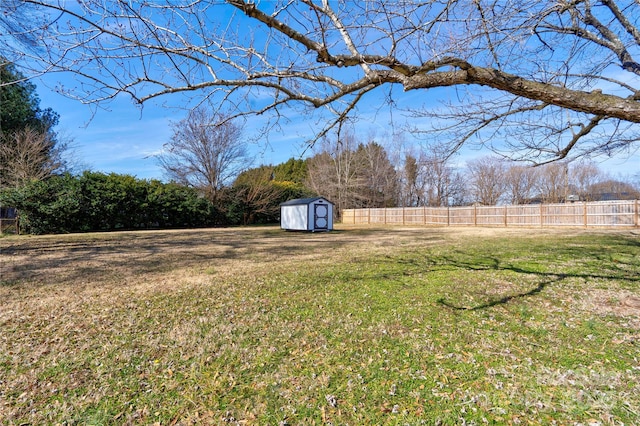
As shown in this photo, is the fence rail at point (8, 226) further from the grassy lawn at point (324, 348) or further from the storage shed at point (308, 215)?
the grassy lawn at point (324, 348)

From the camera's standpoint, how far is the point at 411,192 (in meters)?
31.4

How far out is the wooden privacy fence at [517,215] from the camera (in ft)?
54.1

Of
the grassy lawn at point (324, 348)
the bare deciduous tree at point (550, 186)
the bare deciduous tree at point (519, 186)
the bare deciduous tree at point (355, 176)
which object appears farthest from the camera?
the bare deciduous tree at point (355, 176)

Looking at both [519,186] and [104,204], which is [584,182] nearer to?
[519,186]

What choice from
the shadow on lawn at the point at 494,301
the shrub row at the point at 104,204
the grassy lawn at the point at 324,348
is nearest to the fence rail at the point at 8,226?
the shrub row at the point at 104,204

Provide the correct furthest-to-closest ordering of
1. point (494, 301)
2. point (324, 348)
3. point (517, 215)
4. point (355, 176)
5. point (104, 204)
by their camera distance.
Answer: point (355, 176) → point (517, 215) → point (104, 204) → point (494, 301) → point (324, 348)

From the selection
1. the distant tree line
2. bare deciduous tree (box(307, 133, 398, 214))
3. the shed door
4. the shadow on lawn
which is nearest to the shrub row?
the distant tree line

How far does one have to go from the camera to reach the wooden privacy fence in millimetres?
16484

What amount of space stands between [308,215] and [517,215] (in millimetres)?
13212

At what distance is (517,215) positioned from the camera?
797 inches

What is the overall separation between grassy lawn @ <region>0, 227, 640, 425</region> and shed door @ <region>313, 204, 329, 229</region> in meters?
12.1

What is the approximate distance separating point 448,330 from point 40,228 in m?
20.0

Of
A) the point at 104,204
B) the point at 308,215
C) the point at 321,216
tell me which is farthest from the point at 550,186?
the point at 104,204

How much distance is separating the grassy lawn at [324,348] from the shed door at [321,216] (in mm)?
12125
